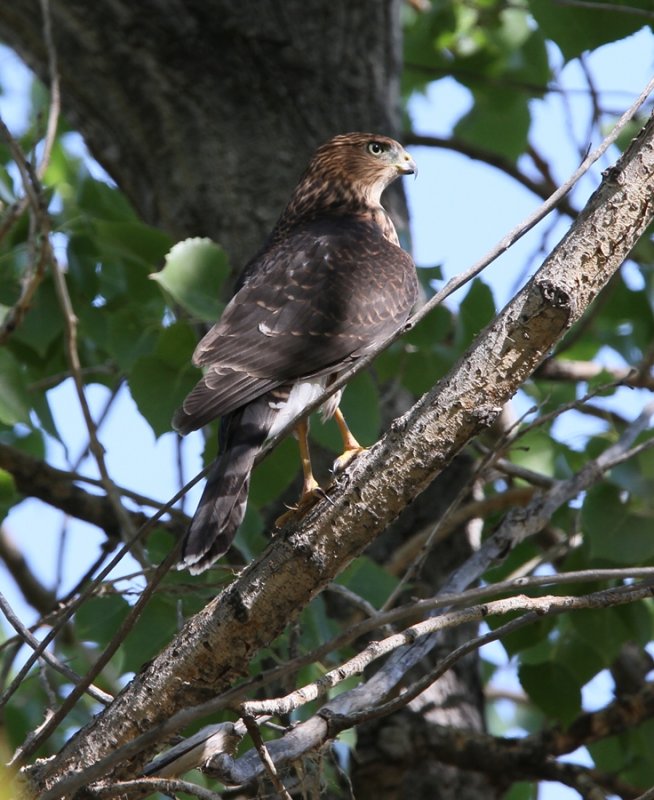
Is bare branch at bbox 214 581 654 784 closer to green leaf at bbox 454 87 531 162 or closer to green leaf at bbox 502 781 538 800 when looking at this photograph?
green leaf at bbox 502 781 538 800

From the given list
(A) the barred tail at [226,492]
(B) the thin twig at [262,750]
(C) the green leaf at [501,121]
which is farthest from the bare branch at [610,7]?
(B) the thin twig at [262,750]

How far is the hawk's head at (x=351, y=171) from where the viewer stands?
199 inches

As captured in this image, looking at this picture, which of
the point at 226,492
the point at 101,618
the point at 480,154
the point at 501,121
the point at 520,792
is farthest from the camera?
the point at 501,121

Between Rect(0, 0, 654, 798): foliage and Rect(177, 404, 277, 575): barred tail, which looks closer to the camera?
Rect(177, 404, 277, 575): barred tail

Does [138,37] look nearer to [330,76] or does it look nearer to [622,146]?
[330,76]

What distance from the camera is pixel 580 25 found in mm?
4223

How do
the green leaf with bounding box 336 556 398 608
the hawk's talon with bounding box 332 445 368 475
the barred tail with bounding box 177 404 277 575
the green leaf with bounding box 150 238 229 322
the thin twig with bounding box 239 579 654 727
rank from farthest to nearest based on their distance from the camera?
1. the green leaf with bounding box 150 238 229 322
2. the green leaf with bounding box 336 556 398 608
3. the hawk's talon with bounding box 332 445 368 475
4. the barred tail with bounding box 177 404 277 575
5. the thin twig with bounding box 239 579 654 727

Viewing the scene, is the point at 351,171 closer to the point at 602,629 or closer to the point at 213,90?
the point at 213,90

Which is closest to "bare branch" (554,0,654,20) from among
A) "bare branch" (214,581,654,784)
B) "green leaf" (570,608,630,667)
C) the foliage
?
the foliage

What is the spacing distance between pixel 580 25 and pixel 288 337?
64.7 inches

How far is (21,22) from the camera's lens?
529 cm

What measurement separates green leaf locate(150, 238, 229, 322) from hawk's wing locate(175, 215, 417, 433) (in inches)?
3.0

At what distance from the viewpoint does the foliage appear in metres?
3.59

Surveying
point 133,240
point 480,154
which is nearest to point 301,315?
point 133,240
